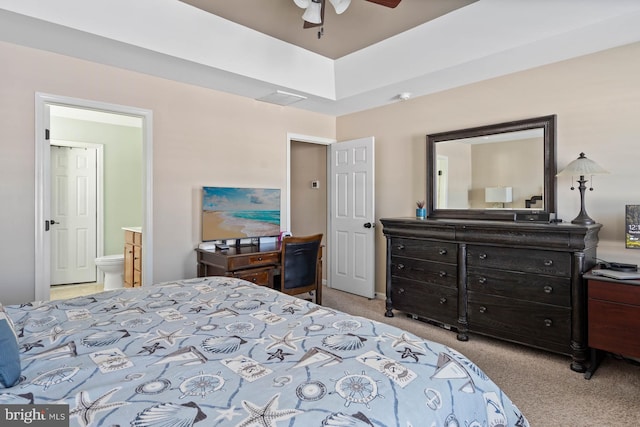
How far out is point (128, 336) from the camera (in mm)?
1337

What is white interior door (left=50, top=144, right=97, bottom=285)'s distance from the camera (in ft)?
16.3

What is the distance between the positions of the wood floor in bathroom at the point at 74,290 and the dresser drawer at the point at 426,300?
158 inches

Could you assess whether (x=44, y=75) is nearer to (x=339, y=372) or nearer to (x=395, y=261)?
(x=339, y=372)

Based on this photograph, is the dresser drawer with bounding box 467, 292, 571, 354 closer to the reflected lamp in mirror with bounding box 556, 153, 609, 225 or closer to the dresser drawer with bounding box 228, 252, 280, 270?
the reflected lamp in mirror with bounding box 556, 153, 609, 225

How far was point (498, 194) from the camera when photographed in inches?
133

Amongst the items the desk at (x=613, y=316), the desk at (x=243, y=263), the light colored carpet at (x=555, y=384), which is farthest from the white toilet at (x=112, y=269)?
the desk at (x=613, y=316)

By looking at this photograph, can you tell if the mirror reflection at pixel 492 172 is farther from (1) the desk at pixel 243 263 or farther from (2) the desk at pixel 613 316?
(1) the desk at pixel 243 263

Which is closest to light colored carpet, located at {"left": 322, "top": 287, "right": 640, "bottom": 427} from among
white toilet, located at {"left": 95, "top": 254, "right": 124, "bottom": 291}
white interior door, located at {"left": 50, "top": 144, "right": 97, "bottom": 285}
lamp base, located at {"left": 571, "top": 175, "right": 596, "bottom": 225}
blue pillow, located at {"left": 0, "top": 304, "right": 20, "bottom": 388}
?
lamp base, located at {"left": 571, "top": 175, "right": 596, "bottom": 225}

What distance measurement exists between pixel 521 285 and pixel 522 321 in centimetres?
29

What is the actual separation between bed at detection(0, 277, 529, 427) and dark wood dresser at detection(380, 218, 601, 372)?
5.66 feet

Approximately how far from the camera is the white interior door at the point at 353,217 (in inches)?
174

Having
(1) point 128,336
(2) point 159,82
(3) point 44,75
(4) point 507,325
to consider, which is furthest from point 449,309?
(3) point 44,75

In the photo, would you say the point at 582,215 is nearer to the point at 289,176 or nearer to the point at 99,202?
the point at 289,176

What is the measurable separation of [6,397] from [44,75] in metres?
2.93
